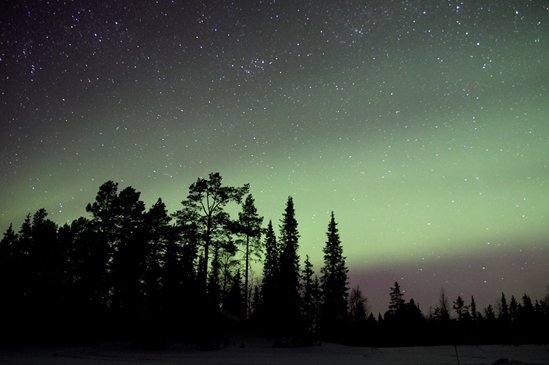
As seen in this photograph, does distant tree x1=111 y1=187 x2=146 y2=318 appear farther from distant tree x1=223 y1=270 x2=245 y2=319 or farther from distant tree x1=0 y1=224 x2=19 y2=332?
distant tree x1=223 y1=270 x2=245 y2=319

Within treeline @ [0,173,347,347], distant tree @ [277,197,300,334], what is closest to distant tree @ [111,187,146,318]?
treeline @ [0,173,347,347]

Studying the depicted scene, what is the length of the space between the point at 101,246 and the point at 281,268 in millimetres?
20061

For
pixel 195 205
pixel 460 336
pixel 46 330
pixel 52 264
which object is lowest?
pixel 460 336

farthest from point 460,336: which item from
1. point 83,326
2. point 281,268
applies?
point 83,326

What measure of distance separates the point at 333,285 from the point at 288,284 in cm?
1179

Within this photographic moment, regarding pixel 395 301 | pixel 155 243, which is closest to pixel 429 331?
pixel 395 301

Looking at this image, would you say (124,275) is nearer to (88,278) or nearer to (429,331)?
(88,278)

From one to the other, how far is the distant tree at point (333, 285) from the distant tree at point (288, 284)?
700 centimetres

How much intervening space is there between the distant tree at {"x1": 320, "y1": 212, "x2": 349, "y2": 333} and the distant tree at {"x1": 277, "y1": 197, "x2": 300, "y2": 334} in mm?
7001

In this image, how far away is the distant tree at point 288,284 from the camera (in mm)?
40062

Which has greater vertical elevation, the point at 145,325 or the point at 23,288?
the point at 23,288

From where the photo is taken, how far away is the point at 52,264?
3497cm

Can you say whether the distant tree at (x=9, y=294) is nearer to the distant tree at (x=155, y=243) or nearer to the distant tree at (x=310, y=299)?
the distant tree at (x=155, y=243)

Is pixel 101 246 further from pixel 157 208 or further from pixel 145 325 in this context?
pixel 145 325
